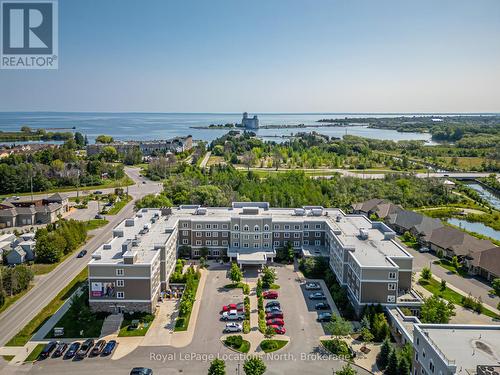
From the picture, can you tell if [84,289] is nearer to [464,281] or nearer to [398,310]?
[398,310]

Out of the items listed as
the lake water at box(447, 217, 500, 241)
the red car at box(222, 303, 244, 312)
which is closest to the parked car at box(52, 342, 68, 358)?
the red car at box(222, 303, 244, 312)

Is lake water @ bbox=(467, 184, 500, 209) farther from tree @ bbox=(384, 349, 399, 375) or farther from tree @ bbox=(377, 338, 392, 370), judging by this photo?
tree @ bbox=(384, 349, 399, 375)

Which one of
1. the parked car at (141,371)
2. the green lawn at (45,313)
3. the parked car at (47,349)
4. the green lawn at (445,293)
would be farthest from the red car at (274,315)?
the green lawn at (45,313)

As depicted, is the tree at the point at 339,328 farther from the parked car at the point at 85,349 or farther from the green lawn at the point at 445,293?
the parked car at the point at 85,349

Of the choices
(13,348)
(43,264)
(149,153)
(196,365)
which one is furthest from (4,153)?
(196,365)

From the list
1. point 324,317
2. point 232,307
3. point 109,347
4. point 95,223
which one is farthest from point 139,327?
point 95,223

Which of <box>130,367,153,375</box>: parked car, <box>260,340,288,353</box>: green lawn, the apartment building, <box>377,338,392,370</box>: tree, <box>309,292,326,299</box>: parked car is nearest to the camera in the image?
<box>130,367,153,375</box>: parked car

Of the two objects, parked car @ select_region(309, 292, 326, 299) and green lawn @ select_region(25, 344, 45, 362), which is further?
parked car @ select_region(309, 292, 326, 299)
